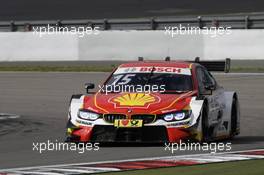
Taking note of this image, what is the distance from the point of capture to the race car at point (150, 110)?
12.8 meters

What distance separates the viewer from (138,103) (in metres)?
13.0

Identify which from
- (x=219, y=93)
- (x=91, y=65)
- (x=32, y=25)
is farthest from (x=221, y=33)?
(x=219, y=93)

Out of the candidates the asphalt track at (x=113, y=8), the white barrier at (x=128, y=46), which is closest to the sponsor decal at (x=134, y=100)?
the white barrier at (x=128, y=46)

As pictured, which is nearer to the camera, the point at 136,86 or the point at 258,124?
the point at 136,86

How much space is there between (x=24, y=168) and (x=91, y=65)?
23.9 m

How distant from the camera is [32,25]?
3800cm

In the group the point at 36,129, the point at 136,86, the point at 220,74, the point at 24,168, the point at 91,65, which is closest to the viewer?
the point at 24,168

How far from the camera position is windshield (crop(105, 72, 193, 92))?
1387 cm

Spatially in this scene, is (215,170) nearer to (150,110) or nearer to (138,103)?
(150,110)

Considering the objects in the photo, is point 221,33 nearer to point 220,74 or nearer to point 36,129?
point 220,74

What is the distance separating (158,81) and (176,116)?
3.91ft

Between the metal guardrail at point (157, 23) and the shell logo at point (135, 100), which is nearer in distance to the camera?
the shell logo at point (135, 100)

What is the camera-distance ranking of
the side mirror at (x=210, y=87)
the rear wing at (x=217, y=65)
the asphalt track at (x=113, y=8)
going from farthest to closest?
the asphalt track at (x=113, y=8)
the rear wing at (x=217, y=65)
the side mirror at (x=210, y=87)

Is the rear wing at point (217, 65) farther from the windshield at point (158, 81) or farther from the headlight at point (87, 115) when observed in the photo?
the headlight at point (87, 115)
